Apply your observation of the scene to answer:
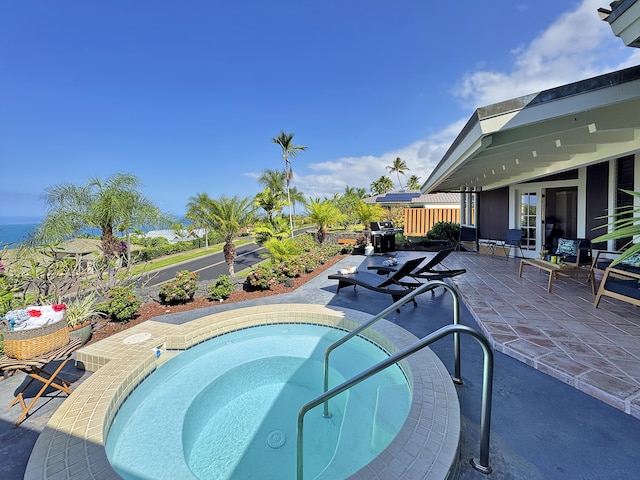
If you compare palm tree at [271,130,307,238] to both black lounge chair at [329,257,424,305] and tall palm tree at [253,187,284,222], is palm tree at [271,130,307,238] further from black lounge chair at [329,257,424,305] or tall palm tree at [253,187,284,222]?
black lounge chair at [329,257,424,305]

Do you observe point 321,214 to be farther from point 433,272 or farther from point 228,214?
point 433,272

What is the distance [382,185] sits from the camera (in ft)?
187

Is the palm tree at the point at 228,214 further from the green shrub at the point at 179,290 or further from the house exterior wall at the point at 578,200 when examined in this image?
the house exterior wall at the point at 578,200

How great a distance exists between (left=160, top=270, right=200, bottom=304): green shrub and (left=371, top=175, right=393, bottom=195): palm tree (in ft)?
174

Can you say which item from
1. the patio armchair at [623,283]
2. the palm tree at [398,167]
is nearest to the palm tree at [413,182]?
the palm tree at [398,167]

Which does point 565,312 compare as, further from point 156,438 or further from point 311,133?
point 311,133

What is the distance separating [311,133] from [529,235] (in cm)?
2567

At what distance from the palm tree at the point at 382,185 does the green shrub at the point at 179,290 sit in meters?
52.9

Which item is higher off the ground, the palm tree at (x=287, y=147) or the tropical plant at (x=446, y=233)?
the palm tree at (x=287, y=147)

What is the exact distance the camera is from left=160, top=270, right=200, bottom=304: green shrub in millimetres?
6432

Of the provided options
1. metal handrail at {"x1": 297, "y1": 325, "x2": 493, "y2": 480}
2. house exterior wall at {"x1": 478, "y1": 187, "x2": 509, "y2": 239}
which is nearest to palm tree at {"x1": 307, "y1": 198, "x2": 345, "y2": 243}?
house exterior wall at {"x1": 478, "y1": 187, "x2": 509, "y2": 239}

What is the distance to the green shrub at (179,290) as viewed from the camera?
6432 mm

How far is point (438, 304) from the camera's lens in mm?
5957

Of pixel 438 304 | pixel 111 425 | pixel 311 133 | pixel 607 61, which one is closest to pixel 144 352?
pixel 111 425
